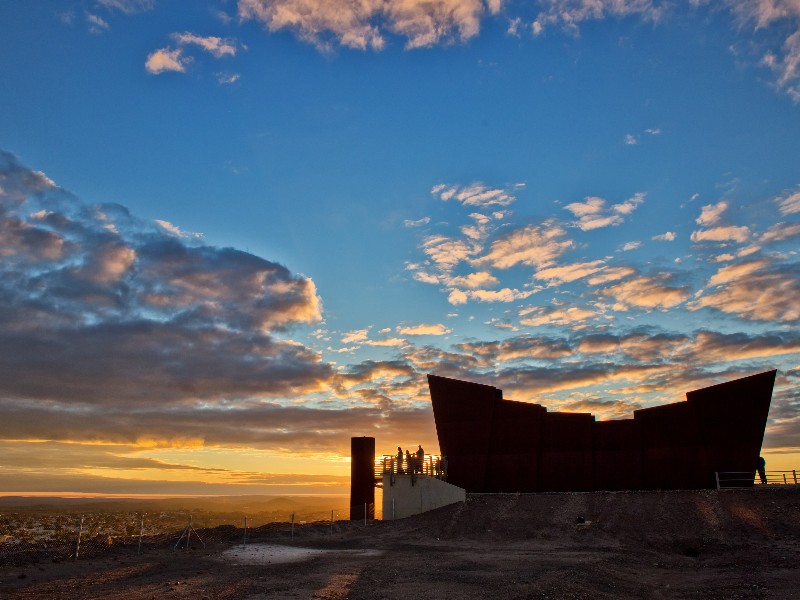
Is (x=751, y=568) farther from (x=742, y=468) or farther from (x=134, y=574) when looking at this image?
(x=134, y=574)

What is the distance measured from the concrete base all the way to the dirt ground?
4.38ft

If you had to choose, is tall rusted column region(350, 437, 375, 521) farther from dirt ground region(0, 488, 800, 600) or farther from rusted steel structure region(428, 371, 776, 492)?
dirt ground region(0, 488, 800, 600)

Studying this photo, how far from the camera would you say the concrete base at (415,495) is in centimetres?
3972

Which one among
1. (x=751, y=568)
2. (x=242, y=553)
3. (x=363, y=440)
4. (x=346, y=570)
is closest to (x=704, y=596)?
(x=751, y=568)

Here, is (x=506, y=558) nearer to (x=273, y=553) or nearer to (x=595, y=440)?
(x=273, y=553)

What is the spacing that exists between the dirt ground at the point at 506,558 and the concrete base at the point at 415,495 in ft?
4.38

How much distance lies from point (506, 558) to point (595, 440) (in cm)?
1648

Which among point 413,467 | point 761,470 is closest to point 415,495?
point 413,467

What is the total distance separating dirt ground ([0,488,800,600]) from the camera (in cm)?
1897

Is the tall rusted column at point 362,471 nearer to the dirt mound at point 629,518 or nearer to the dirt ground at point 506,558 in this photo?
the dirt ground at point 506,558

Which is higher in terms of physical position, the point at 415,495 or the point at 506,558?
the point at 415,495

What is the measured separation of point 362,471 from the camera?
44031 millimetres

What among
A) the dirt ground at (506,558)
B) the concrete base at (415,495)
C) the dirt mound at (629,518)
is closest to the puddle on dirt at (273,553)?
the dirt ground at (506,558)

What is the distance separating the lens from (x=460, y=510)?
37.3 meters
